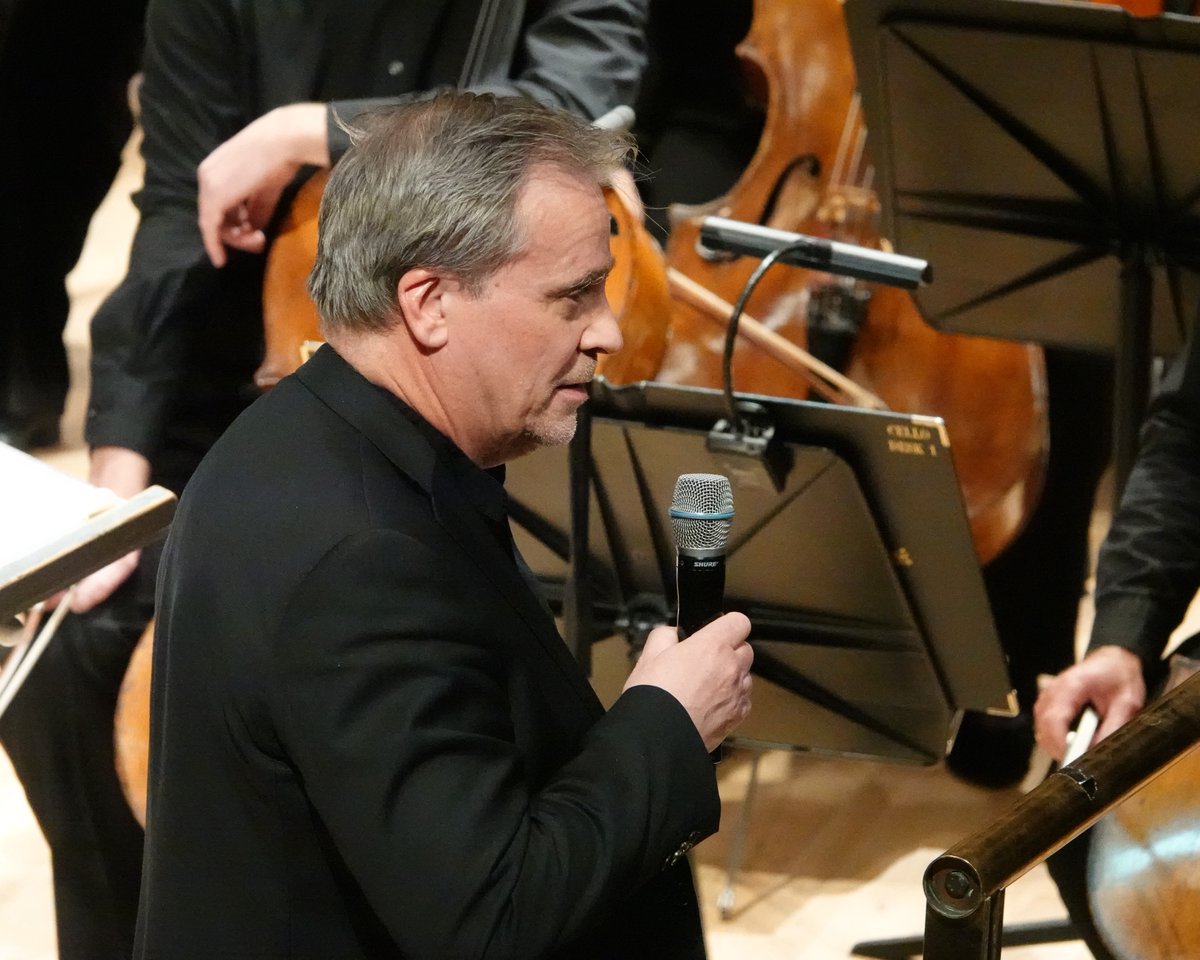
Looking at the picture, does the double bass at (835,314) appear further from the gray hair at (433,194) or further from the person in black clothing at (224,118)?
the gray hair at (433,194)

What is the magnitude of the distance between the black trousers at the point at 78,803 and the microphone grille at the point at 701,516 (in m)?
1.26

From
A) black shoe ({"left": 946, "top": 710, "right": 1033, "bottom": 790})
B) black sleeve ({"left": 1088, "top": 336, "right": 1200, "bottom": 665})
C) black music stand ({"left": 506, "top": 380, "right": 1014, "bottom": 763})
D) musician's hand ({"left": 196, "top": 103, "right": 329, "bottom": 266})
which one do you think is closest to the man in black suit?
black music stand ({"left": 506, "top": 380, "right": 1014, "bottom": 763})

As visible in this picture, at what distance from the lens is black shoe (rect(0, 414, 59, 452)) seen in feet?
12.5

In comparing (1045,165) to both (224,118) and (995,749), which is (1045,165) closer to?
(995,749)

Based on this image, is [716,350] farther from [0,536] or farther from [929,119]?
[0,536]

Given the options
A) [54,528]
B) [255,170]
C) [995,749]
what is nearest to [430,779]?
[54,528]

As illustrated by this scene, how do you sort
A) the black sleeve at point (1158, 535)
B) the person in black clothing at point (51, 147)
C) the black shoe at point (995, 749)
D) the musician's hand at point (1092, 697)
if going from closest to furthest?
the musician's hand at point (1092, 697), the black sleeve at point (1158, 535), the black shoe at point (995, 749), the person in black clothing at point (51, 147)

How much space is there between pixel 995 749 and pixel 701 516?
175cm

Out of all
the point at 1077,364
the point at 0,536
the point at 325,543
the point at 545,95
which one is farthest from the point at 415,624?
the point at 1077,364

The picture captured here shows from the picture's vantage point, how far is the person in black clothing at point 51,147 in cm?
320

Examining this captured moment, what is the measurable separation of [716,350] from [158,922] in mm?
1651

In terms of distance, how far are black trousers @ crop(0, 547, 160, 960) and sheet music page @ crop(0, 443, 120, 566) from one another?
701 millimetres

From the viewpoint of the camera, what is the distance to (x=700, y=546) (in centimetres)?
123

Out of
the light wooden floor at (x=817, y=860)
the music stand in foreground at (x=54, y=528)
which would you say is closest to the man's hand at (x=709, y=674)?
the music stand in foreground at (x=54, y=528)
